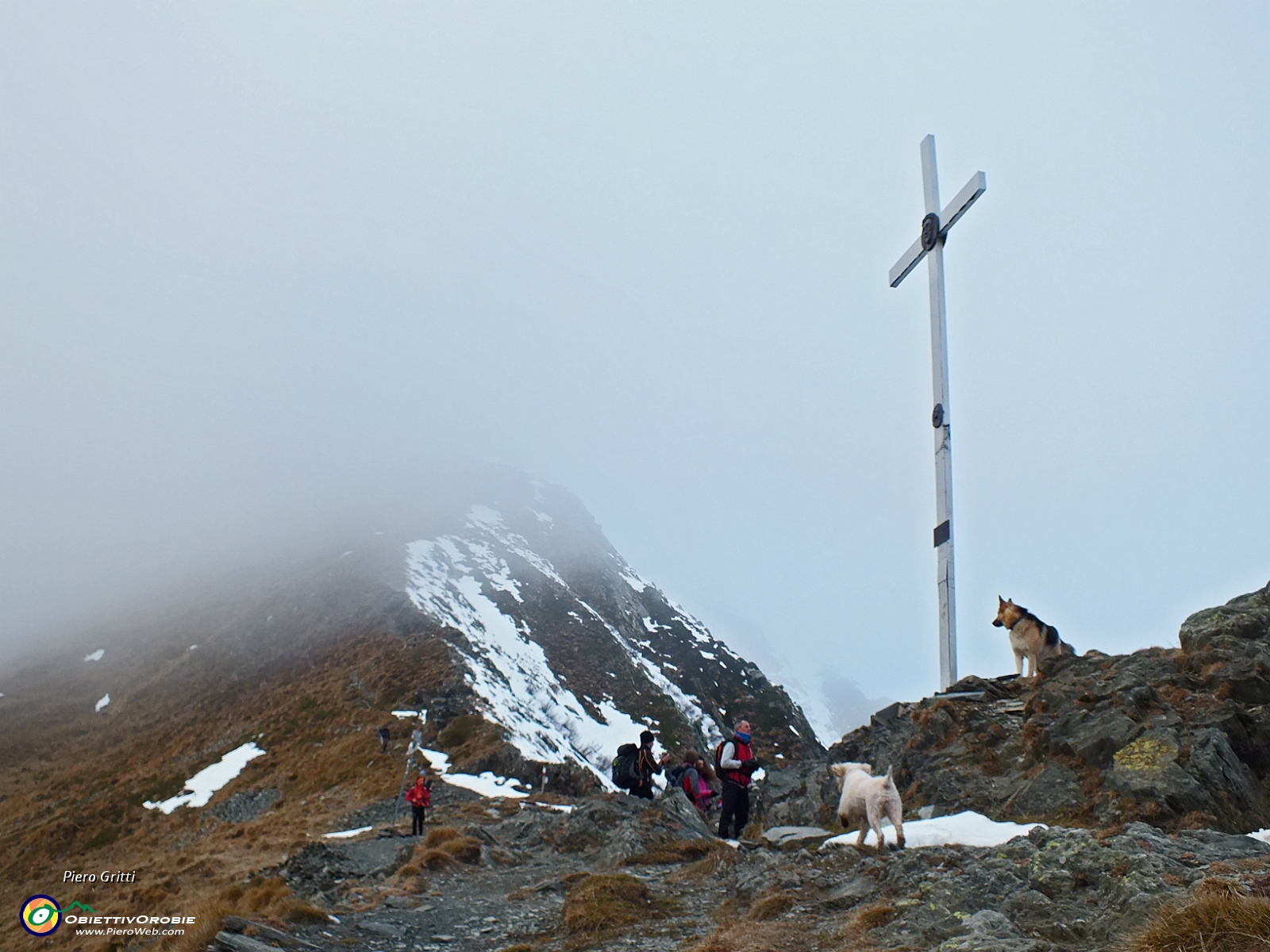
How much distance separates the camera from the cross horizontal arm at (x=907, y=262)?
17.0m

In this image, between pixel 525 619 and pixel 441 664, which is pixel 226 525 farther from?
pixel 441 664

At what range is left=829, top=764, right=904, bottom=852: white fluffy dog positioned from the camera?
882 centimetres

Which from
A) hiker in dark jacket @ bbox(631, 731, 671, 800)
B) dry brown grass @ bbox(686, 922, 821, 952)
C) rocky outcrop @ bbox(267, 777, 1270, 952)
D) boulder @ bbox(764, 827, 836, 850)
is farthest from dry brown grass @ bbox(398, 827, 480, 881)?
dry brown grass @ bbox(686, 922, 821, 952)

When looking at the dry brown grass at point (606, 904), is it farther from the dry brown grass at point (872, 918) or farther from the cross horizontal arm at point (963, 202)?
the cross horizontal arm at point (963, 202)

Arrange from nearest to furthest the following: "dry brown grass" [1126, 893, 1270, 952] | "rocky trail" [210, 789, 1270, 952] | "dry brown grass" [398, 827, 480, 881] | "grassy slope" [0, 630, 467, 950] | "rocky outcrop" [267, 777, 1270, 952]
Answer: "dry brown grass" [1126, 893, 1270, 952], "rocky outcrop" [267, 777, 1270, 952], "rocky trail" [210, 789, 1270, 952], "dry brown grass" [398, 827, 480, 881], "grassy slope" [0, 630, 467, 950]

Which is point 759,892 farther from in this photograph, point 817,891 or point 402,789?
point 402,789

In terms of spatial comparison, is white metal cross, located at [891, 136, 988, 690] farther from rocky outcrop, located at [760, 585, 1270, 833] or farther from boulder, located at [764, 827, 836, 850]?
boulder, located at [764, 827, 836, 850]

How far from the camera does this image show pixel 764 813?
1523 centimetres

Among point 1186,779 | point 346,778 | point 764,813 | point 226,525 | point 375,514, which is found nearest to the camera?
point 1186,779

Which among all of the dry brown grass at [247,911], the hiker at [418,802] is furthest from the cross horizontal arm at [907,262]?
the hiker at [418,802]

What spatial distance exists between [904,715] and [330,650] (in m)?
44.7

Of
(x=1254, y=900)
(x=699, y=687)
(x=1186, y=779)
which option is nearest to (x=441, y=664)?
(x=699, y=687)

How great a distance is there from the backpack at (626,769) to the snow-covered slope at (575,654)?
1702cm

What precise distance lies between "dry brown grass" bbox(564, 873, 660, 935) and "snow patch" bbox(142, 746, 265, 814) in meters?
31.4
